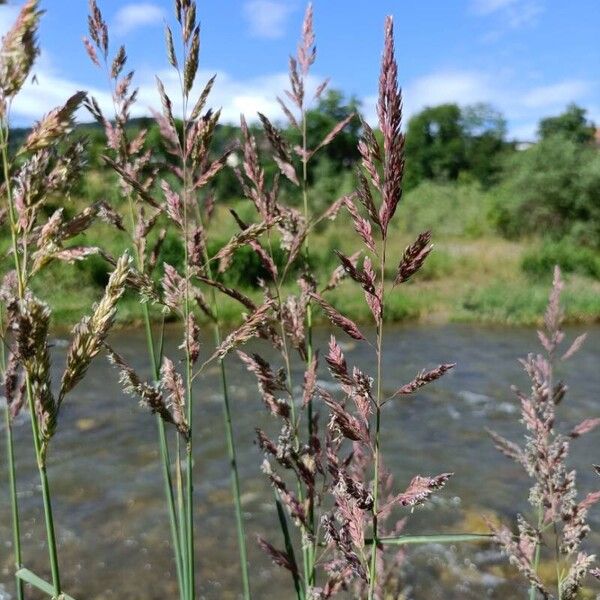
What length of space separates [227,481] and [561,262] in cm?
1427

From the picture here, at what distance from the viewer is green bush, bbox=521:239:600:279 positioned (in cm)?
1803

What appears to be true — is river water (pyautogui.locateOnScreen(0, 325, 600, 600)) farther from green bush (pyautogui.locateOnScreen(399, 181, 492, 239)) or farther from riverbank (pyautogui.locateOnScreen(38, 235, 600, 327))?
green bush (pyautogui.locateOnScreen(399, 181, 492, 239))

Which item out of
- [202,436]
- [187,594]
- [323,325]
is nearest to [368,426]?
[187,594]

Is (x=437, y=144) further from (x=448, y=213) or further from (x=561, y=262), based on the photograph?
(x=561, y=262)

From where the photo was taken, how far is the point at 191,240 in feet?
Answer: 5.96

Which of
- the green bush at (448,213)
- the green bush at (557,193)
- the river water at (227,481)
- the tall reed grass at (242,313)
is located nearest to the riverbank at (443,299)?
the river water at (227,481)

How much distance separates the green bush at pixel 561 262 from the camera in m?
18.0

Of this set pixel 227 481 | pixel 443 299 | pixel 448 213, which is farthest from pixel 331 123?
pixel 227 481

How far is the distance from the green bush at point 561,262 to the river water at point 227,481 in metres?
7.52

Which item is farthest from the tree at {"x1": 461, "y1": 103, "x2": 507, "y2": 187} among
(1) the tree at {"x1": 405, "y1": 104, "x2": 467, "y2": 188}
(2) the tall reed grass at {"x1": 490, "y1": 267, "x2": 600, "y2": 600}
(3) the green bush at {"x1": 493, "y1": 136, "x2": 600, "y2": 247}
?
(2) the tall reed grass at {"x1": 490, "y1": 267, "x2": 600, "y2": 600}

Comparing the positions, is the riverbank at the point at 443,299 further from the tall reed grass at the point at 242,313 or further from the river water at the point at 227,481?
the tall reed grass at the point at 242,313

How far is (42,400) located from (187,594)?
72 cm

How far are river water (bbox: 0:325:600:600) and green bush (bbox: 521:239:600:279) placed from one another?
24.7 feet

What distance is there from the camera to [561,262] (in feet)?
60.2
